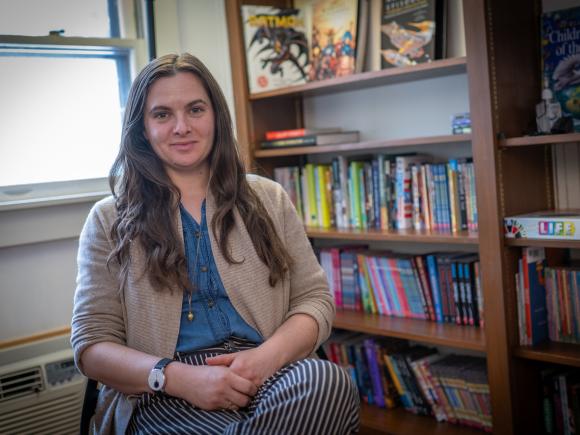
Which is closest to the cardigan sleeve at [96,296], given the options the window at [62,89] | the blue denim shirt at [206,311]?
the blue denim shirt at [206,311]

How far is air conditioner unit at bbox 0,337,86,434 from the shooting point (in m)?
2.13

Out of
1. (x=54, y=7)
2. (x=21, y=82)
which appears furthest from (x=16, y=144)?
(x=54, y=7)

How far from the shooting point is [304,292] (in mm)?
1674

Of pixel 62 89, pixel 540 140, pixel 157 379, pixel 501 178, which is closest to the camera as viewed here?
pixel 157 379

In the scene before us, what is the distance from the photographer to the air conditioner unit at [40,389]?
2131 mm

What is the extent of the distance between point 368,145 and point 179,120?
0.85 m

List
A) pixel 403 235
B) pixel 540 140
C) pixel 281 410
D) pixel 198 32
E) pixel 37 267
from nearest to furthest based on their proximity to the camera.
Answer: pixel 281 410, pixel 540 140, pixel 403 235, pixel 37 267, pixel 198 32

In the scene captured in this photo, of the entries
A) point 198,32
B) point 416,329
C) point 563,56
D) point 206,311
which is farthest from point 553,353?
point 198,32

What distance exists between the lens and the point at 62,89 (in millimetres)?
2432

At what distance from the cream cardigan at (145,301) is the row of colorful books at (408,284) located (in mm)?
678

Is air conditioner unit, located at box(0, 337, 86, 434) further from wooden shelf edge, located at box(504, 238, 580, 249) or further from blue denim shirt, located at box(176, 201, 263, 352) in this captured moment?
wooden shelf edge, located at box(504, 238, 580, 249)

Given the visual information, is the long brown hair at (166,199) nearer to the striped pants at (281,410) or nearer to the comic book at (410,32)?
the striped pants at (281,410)

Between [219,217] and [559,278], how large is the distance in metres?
1.04

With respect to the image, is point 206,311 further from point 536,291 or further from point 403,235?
point 536,291
